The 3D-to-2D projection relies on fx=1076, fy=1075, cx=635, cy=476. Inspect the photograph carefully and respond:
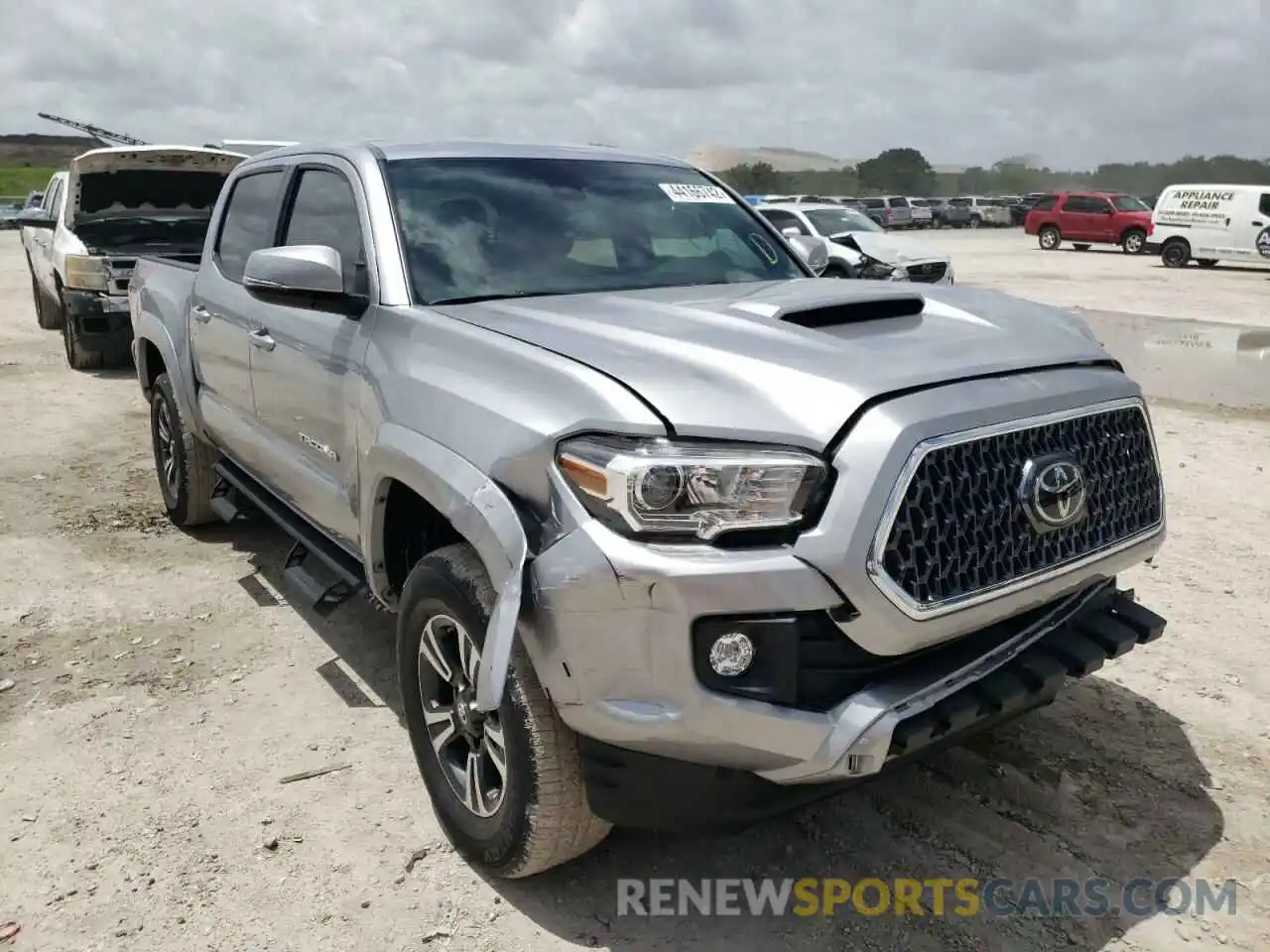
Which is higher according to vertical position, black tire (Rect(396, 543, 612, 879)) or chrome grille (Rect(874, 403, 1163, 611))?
chrome grille (Rect(874, 403, 1163, 611))

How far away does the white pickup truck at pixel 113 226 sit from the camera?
10.5 metres

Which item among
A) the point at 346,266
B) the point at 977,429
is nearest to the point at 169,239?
the point at 346,266

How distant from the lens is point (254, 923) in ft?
8.88

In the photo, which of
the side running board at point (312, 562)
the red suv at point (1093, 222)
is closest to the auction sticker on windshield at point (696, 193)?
the side running board at point (312, 562)

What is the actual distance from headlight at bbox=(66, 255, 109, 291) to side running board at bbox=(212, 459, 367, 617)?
21.9 feet

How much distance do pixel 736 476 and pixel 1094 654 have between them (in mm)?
1079

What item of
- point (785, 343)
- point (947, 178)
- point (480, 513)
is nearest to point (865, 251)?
point (785, 343)

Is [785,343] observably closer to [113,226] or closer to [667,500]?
[667,500]

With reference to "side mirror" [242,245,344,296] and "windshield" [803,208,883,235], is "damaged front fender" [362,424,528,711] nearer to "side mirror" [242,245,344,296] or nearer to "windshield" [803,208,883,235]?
"side mirror" [242,245,344,296]

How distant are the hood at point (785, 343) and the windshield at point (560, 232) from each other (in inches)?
7.8

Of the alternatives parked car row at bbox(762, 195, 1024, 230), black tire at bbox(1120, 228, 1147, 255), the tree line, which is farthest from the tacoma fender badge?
the tree line

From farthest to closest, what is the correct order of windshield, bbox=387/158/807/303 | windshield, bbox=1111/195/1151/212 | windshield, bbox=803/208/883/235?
1. windshield, bbox=1111/195/1151/212
2. windshield, bbox=803/208/883/235
3. windshield, bbox=387/158/807/303

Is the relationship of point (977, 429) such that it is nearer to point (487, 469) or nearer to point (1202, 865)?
point (487, 469)

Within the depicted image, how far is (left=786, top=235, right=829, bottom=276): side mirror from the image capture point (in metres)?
4.41
